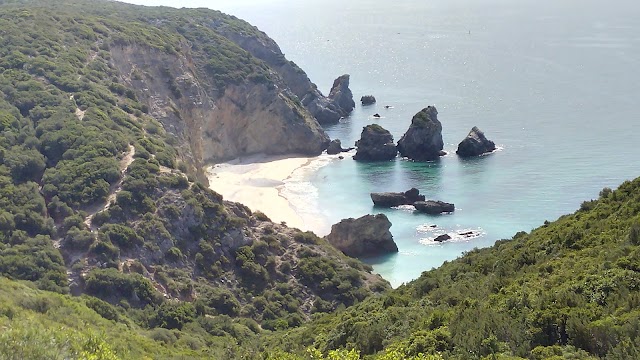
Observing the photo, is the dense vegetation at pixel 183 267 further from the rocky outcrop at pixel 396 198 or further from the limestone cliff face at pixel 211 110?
the rocky outcrop at pixel 396 198

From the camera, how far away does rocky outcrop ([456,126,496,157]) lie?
7631cm

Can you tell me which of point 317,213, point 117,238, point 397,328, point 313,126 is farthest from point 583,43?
point 397,328

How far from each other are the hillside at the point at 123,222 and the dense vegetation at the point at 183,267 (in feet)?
0.35

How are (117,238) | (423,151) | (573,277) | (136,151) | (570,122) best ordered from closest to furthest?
(573,277) → (117,238) → (136,151) → (423,151) → (570,122)

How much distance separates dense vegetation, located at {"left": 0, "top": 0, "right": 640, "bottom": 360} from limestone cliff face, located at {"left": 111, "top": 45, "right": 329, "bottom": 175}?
1.85 meters

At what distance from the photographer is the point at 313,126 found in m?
85.2


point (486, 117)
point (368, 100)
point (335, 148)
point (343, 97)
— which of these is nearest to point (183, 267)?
point (335, 148)

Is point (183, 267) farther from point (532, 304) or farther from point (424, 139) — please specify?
point (424, 139)

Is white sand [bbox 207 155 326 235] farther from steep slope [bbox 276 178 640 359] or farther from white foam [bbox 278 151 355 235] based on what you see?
steep slope [bbox 276 178 640 359]

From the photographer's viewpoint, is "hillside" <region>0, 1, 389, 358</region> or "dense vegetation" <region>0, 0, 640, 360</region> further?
"hillside" <region>0, 1, 389, 358</region>

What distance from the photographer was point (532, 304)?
18219mm

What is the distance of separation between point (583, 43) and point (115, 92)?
311 ft

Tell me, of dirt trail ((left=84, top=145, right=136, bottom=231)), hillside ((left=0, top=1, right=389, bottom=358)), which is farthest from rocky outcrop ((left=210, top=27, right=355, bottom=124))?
dirt trail ((left=84, top=145, right=136, bottom=231))

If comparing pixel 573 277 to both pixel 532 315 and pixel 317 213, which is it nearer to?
pixel 532 315
